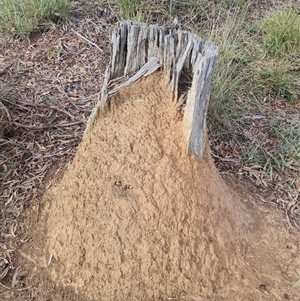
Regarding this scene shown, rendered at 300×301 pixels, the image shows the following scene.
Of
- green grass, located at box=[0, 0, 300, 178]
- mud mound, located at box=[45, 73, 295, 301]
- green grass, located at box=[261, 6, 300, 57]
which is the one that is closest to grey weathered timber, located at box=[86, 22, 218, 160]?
mud mound, located at box=[45, 73, 295, 301]

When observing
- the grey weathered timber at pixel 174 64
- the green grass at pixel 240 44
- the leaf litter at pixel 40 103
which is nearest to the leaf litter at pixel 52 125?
the leaf litter at pixel 40 103

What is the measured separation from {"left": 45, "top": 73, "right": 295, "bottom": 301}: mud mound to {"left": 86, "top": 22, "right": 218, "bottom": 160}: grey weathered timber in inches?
2.2

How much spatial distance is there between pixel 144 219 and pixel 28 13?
2693 millimetres

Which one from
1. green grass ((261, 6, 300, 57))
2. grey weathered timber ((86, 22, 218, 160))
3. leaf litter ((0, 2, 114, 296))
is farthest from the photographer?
→ green grass ((261, 6, 300, 57))

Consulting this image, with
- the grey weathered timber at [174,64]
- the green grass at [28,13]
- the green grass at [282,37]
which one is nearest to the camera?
the grey weathered timber at [174,64]

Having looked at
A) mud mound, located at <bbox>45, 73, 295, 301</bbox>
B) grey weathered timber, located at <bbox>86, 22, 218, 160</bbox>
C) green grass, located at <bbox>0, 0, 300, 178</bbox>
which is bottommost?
green grass, located at <bbox>0, 0, 300, 178</bbox>

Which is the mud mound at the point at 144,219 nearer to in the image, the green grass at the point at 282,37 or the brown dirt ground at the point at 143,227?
the brown dirt ground at the point at 143,227

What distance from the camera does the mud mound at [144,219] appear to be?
2018mm

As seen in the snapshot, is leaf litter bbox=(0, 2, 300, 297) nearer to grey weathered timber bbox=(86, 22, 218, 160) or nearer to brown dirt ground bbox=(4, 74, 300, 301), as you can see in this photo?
brown dirt ground bbox=(4, 74, 300, 301)

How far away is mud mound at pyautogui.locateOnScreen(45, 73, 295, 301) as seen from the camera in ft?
6.62

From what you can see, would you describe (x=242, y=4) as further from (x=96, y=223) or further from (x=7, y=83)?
(x=96, y=223)

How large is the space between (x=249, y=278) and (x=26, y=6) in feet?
10.2

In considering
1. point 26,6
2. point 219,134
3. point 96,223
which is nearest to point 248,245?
point 96,223

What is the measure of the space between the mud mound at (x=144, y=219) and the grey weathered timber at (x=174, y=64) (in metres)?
0.06
